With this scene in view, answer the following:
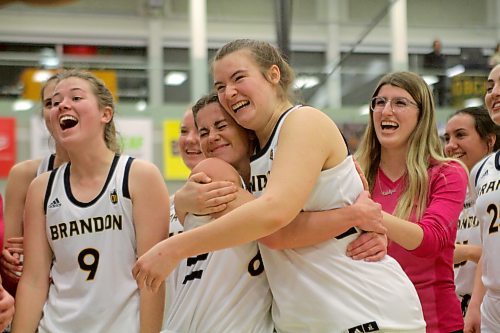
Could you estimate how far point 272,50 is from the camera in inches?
106

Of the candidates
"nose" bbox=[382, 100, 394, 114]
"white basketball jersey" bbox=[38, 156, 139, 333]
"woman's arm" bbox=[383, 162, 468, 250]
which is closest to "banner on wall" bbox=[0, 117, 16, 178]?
"white basketball jersey" bbox=[38, 156, 139, 333]

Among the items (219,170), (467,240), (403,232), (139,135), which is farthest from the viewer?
(139,135)

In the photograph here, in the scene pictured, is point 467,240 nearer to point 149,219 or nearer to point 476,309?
point 476,309

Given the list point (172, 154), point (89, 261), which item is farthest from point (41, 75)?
point (89, 261)

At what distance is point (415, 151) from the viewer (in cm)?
330

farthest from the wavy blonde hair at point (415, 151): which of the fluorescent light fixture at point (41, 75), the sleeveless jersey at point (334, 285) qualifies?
the fluorescent light fixture at point (41, 75)

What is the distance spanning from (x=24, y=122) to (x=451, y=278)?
7.59m

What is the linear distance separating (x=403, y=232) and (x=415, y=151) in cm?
56

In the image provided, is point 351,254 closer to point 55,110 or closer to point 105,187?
point 105,187

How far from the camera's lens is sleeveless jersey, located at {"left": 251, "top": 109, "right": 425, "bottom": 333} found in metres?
2.41

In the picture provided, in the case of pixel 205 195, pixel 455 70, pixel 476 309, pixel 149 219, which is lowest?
pixel 476 309

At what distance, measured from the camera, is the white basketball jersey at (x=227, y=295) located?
256 cm

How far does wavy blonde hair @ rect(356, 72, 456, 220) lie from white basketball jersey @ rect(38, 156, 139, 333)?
3.69 feet

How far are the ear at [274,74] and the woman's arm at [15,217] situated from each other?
1405mm
